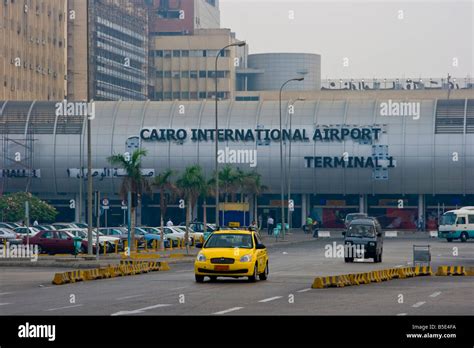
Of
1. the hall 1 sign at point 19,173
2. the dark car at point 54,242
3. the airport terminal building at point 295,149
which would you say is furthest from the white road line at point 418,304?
the hall 1 sign at point 19,173

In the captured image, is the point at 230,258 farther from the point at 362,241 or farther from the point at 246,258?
the point at 362,241

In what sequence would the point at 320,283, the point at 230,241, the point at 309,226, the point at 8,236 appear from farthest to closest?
the point at 309,226
the point at 8,236
the point at 230,241
the point at 320,283

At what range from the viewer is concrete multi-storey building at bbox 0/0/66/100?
141 metres

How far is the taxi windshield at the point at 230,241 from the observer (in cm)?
3631

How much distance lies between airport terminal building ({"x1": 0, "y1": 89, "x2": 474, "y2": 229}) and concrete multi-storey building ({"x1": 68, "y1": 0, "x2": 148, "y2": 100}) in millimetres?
35300

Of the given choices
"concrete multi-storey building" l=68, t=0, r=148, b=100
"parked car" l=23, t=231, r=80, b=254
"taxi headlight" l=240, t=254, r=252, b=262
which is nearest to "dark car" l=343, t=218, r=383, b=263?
"parked car" l=23, t=231, r=80, b=254

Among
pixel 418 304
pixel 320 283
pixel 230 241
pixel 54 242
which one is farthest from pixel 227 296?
pixel 54 242

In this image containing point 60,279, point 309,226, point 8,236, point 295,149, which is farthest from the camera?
point 295,149

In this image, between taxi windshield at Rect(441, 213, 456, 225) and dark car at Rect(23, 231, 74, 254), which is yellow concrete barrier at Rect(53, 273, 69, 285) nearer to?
dark car at Rect(23, 231, 74, 254)

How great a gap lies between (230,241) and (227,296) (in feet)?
24.3

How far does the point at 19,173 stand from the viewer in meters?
121

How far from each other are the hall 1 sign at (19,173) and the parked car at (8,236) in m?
44.8
